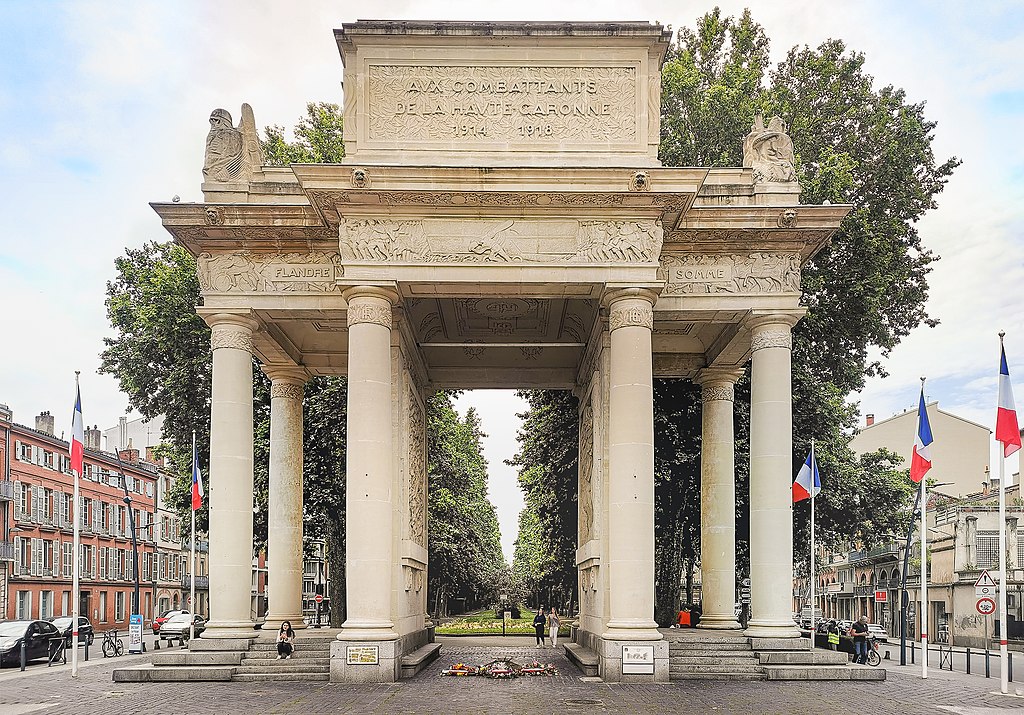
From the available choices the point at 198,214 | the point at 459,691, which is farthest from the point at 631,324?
the point at 198,214

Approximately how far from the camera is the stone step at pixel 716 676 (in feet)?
84.4

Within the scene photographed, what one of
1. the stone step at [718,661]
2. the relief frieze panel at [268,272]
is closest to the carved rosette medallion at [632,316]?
the relief frieze panel at [268,272]

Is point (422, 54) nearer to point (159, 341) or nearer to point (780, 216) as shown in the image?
point (780, 216)

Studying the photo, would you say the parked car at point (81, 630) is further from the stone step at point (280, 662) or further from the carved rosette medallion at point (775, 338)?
the carved rosette medallion at point (775, 338)

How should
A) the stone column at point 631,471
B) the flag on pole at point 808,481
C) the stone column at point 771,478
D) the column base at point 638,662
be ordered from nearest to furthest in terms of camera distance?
1. the column base at point 638,662
2. the stone column at point 631,471
3. the stone column at point 771,478
4. the flag on pole at point 808,481

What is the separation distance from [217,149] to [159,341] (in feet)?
50.1

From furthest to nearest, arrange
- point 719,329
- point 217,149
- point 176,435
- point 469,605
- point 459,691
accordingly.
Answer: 1. point 469,605
2. point 176,435
3. point 719,329
4. point 217,149
5. point 459,691

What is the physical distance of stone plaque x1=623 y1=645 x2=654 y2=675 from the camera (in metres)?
24.6

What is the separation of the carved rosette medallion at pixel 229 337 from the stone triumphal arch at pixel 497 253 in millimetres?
51

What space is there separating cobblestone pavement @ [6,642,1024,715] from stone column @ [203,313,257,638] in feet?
8.40

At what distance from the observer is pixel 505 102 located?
2752 centimetres

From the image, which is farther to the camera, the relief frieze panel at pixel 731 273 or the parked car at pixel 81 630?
the parked car at pixel 81 630

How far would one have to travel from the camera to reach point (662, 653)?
2477 centimetres

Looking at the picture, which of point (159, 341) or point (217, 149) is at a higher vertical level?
point (217, 149)
